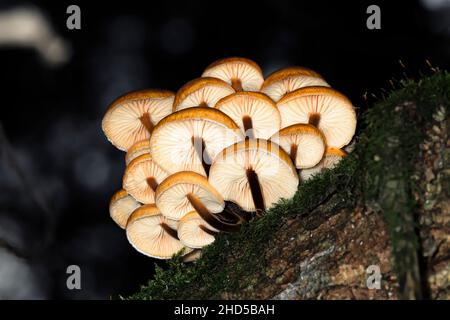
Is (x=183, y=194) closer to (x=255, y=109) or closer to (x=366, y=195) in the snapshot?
(x=255, y=109)

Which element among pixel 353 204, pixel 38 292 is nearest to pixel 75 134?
pixel 38 292

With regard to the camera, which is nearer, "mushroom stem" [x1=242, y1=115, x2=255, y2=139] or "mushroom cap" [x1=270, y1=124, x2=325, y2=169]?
"mushroom cap" [x1=270, y1=124, x2=325, y2=169]

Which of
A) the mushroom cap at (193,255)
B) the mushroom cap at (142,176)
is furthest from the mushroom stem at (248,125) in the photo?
the mushroom cap at (193,255)

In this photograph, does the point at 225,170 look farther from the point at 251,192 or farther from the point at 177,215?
the point at 177,215

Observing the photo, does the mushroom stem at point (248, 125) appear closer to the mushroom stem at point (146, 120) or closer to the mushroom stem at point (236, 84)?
the mushroom stem at point (236, 84)

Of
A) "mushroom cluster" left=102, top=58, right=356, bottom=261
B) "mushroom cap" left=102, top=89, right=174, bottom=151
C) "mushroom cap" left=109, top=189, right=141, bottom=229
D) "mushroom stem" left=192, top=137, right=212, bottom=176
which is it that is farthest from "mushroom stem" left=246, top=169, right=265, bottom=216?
"mushroom cap" left=109, top=189, right=141, bottom=229

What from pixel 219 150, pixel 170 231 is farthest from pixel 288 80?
pixel 170 231

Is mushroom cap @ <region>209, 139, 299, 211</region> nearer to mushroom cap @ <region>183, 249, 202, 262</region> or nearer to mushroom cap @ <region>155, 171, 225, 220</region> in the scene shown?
mushroom cap @ <region>155, 171, 225, 220</region>
